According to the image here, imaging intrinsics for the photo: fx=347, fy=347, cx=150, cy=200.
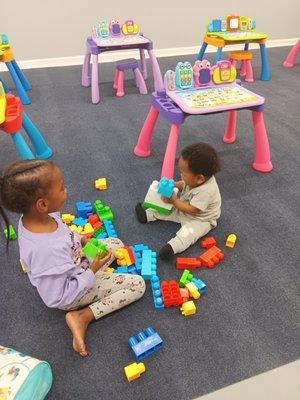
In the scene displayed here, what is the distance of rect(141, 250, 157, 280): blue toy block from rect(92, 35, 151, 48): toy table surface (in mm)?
1836

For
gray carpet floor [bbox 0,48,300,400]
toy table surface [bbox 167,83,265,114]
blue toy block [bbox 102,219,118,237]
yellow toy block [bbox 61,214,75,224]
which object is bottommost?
gray carpet floor [bbox 0,48,300,400]

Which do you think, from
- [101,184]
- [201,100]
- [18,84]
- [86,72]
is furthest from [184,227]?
[86,72]

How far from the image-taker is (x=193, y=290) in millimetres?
1191

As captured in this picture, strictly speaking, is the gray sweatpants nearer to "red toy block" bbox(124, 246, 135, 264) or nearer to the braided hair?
"red toy block" bbox(124, 246, 135, 264)

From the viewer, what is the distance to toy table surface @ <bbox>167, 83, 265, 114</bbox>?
1570 millimetres

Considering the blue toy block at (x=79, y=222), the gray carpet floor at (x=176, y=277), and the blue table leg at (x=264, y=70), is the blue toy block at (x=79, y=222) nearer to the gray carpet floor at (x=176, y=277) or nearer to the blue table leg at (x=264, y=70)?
the gray carpet floor at (x=176, y=277)

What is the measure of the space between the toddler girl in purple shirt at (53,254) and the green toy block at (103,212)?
0.39 meters

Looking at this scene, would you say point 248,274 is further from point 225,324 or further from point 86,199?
point 86,199

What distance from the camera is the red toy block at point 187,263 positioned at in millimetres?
1293

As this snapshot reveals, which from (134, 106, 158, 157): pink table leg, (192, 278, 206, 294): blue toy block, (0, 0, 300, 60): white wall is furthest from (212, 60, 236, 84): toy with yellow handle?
(0, 0, 300, 60): white wall

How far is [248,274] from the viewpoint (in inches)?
50.6

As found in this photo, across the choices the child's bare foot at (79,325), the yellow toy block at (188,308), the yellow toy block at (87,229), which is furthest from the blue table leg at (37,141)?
the yellow toy block at (188,308)

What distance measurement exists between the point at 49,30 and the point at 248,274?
3.05 m

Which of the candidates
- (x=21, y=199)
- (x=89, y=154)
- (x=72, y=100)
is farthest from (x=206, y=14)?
(x=21, y=199)
